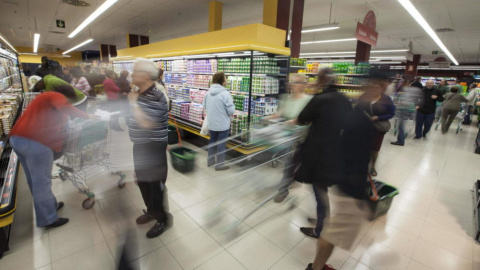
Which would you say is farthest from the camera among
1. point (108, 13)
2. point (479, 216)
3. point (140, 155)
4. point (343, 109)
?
point (108, 13)

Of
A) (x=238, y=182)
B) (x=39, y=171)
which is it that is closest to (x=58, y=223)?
(x=39, y=171)

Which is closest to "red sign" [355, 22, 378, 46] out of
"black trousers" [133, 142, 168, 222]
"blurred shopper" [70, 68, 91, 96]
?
"black trousers" [133, 142, 168, 222]

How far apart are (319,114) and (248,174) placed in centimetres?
168

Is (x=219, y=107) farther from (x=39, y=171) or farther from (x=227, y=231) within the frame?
(x=39, y=171)

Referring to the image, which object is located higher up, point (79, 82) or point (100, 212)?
point (79, 82)

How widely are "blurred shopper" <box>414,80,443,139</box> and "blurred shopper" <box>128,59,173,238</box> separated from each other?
24.9 ft

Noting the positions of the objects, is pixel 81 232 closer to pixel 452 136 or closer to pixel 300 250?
pixel 300 250

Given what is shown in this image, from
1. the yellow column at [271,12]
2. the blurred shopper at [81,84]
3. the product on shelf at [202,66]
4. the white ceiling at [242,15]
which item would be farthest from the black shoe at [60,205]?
the white ceiling at [242,15]

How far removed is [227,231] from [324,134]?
1.70 metres

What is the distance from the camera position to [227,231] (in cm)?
279

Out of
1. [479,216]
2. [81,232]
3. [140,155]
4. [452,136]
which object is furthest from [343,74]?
[81,232]

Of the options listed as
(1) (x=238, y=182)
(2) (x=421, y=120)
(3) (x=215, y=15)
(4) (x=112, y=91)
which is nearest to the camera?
(1) (x=238, y=182)

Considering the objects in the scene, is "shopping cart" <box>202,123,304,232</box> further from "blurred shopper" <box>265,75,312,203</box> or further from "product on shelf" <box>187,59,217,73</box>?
"product on shelf" <box>187,59,217,73</box>

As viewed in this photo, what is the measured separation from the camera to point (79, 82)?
237 inches
